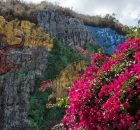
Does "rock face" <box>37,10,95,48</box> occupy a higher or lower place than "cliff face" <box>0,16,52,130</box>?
higher

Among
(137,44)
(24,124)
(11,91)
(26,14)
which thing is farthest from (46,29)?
(137,44)

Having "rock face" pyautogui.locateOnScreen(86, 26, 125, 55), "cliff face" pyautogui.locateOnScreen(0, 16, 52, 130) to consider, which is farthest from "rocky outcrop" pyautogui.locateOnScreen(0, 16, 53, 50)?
"rock face" pyautogui.locateOnScreen(86, 26, 125, 55)

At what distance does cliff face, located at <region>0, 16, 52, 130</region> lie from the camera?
518 inches

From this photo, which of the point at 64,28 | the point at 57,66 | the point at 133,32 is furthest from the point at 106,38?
the point at 133,32

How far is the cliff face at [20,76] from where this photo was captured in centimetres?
1316

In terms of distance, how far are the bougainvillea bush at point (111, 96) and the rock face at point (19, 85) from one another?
653 centimetres

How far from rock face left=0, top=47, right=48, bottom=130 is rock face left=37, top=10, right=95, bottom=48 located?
129 centimetres

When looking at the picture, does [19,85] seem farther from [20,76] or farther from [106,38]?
[106,38]

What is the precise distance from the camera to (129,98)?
5.84 m

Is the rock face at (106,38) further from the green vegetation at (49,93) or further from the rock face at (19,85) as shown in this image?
the rock face at (19,85)

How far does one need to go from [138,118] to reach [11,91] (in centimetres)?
829

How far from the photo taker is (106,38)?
1761 centimetres

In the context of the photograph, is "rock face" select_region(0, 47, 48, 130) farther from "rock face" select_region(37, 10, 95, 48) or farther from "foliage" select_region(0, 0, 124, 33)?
"foliage" select_region(0, 0, 124, 33)

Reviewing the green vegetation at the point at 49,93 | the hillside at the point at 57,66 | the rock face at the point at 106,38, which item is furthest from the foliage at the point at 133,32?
the rock face at the point at 106,38
